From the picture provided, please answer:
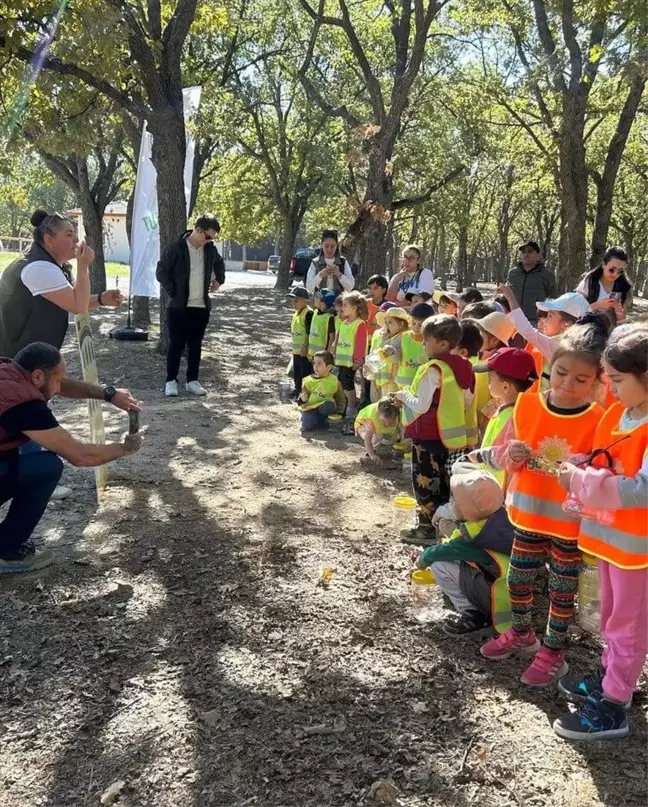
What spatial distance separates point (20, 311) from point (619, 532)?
3688 mm

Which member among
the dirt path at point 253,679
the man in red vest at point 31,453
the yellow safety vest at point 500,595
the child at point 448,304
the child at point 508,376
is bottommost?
the dirt path at point 253,679

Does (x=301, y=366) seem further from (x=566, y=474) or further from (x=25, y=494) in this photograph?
(x=566, y=474)

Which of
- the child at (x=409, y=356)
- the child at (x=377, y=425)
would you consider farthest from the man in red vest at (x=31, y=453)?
the child at (x=409, y=356)

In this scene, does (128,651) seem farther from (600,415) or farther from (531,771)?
(600,415)

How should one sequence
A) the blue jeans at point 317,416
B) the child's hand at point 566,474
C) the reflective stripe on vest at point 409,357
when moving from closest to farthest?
the child's hand at point 566,474
the reflective stripe on vest at point 409,357
the blue jeans at point 317,416

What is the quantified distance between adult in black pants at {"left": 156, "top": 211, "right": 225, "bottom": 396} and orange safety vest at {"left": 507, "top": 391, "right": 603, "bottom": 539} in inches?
226

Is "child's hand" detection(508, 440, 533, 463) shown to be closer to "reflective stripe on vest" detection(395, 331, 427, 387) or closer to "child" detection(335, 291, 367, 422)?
"reflective stripe on vest" detection(395, 331, 427, 387)

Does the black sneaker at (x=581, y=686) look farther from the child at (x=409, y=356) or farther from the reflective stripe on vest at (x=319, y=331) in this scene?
the reflective stripe on vest at (x=319, y=331)

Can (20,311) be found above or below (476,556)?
above

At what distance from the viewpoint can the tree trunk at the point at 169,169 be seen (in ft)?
30.5

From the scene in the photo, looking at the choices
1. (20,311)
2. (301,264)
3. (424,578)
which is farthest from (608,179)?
(20,311)

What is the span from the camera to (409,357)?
6133 mm

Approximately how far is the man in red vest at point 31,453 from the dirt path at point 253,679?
8.4 inches

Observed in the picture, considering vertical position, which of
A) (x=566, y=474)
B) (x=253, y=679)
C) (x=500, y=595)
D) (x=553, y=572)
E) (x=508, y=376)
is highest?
(x=508, y=376)
